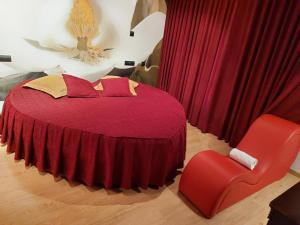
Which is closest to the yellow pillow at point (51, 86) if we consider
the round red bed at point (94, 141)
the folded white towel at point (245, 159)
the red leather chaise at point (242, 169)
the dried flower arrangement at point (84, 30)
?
the round red bed at point (94, 141)

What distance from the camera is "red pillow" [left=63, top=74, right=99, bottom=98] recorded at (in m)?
2.72

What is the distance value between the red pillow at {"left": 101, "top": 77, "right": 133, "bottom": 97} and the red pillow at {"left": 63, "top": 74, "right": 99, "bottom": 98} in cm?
15

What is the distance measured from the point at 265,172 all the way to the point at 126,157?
1.34 m

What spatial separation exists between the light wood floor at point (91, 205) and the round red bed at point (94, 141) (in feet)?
0.33

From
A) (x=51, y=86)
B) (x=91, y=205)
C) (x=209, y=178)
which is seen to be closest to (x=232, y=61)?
(x=209, y=178)

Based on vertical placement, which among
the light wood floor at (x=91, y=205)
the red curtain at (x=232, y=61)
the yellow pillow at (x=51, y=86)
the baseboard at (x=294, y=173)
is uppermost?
the red curtain at (x=232, y=61)

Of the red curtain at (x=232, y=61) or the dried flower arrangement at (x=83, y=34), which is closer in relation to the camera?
the red curtain at (x=232, y=61)

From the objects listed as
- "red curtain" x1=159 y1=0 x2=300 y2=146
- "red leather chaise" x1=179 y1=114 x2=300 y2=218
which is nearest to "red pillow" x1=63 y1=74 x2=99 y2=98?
"red leather chaise" x1=179 y1=114 x2=300 y2=218

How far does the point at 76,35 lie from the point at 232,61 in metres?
2.15

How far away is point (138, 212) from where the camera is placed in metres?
1.99

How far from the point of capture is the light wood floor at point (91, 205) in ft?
6.05

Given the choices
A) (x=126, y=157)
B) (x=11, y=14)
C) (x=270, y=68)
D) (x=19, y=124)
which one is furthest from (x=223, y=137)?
(x=11, y=14)

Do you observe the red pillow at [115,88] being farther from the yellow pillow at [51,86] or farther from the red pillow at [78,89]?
the yellow pillow at [51,86]

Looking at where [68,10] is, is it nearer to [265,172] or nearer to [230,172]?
[230,172]
